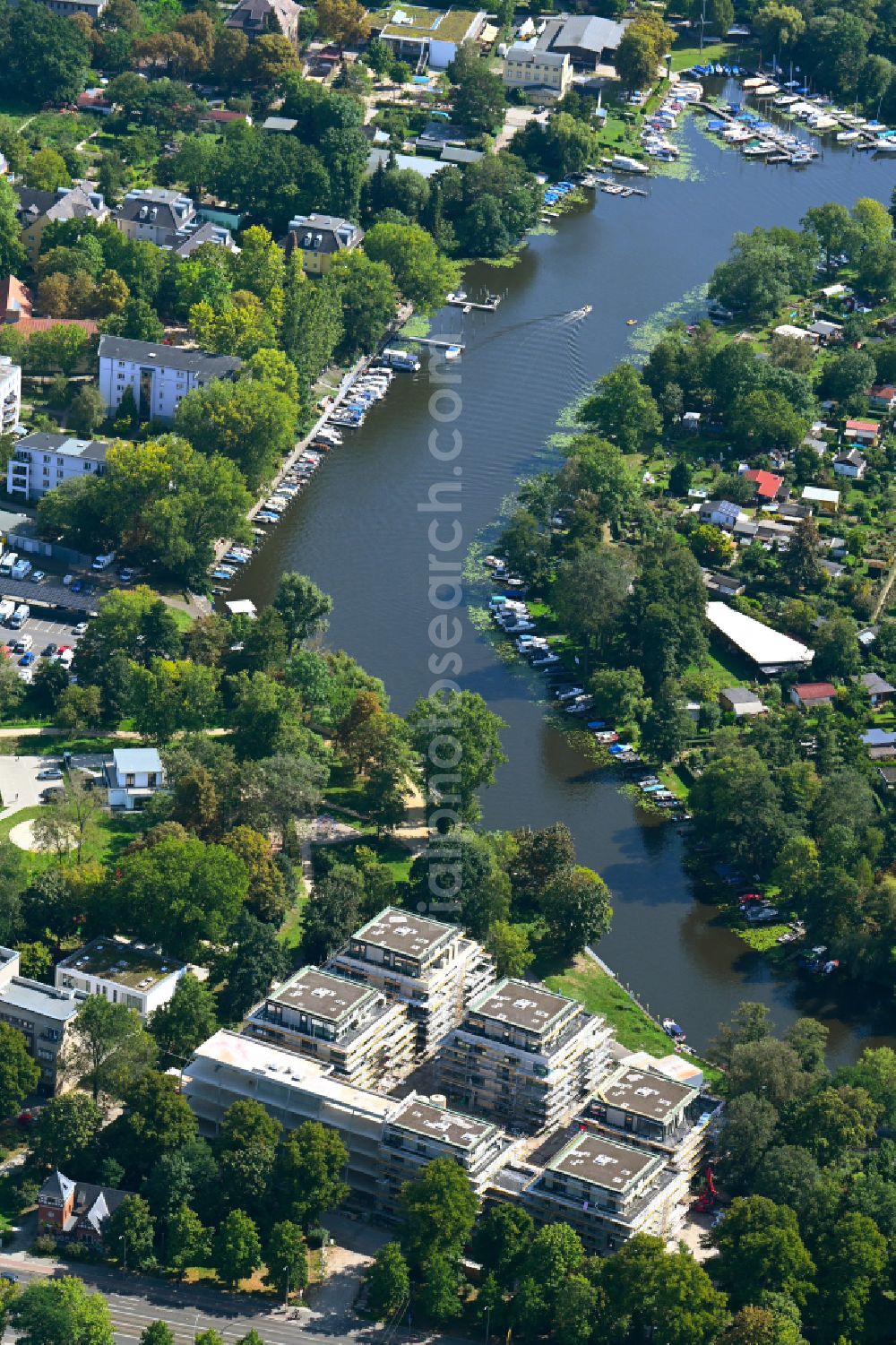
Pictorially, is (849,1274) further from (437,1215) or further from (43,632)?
(43,632)

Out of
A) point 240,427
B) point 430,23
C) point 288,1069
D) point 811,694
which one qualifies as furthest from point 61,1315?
point 430,23

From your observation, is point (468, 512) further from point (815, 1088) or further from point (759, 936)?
point (815, 1088)

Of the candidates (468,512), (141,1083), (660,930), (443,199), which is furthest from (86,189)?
(141,1083)

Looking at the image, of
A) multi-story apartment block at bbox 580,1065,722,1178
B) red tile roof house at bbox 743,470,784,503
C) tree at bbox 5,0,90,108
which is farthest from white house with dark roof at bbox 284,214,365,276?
multi-story apartment block at bbox 580,1065,722,1178

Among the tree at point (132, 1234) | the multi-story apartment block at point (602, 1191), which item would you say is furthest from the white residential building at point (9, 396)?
the multi-story apartment block at point (602, 1191)

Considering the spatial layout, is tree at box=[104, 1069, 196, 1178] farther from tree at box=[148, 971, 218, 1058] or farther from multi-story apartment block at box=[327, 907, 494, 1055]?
multi-story apartment block at box=[327, 907, 494, 1055]

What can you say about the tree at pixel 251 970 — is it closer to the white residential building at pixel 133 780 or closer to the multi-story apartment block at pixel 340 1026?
the multi-story apartment block at pixel 340 1026
